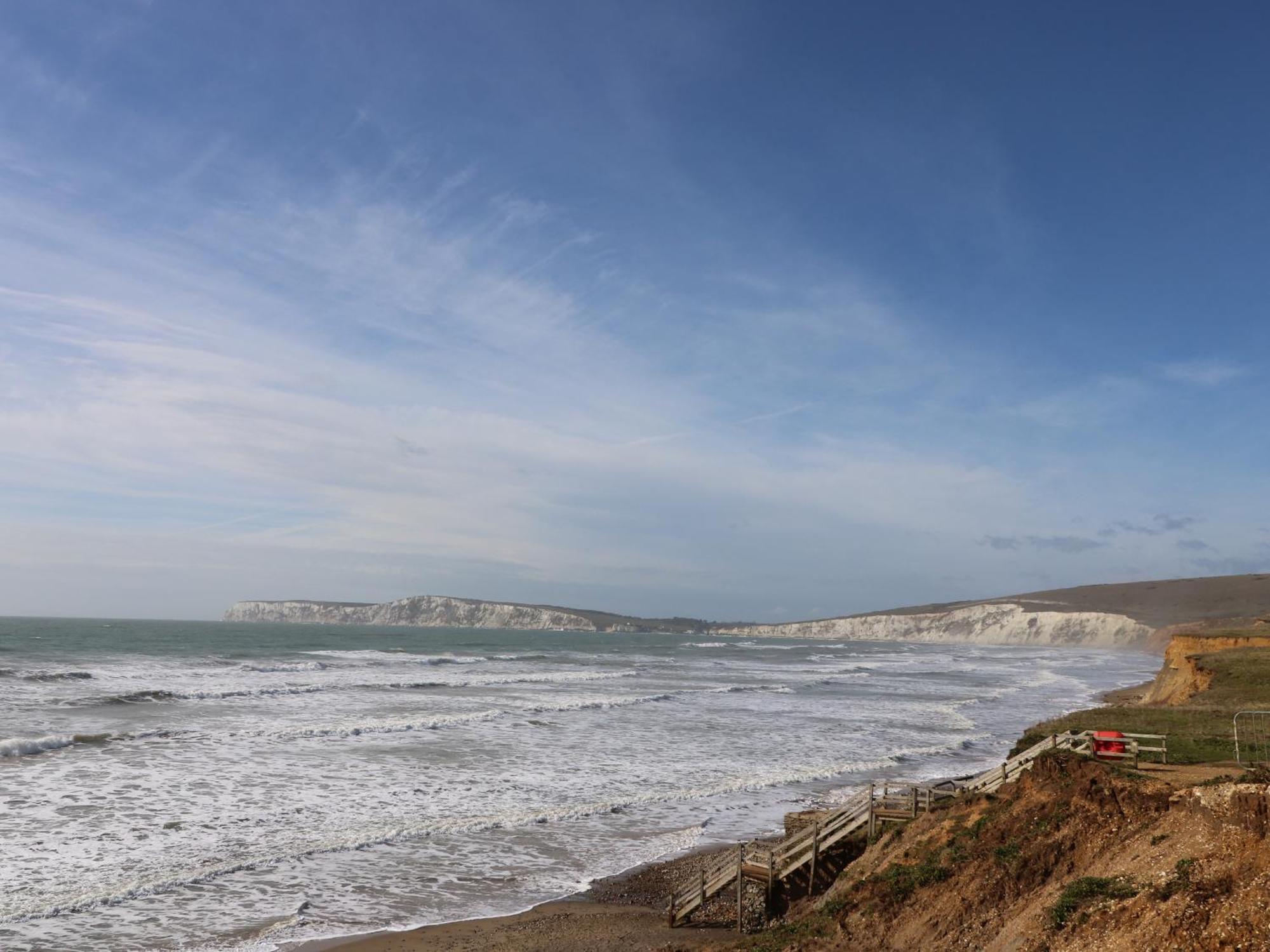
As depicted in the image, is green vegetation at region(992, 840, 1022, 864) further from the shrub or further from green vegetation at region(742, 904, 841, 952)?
green vegetation at region(742, 904, 841, 952)

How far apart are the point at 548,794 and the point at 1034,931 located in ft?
52.7

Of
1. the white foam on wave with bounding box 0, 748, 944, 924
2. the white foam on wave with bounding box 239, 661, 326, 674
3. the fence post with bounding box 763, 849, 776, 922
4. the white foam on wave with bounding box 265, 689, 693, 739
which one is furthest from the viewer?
the white foam on wave with bounding box 239, 661, 326, 674

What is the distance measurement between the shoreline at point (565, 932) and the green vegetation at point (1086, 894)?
568 centimetres

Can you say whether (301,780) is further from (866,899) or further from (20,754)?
(866,899)

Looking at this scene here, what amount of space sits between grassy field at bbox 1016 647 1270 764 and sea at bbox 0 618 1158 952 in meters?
3.96

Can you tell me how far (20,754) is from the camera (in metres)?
27.2

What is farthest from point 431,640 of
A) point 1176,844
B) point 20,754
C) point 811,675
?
point 1176,844

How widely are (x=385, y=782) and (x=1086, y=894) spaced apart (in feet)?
65.4

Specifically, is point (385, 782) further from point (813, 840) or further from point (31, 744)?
point (813, 840)

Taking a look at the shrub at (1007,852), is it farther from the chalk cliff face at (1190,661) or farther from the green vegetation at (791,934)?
the chalk cliff face at (1190,661)

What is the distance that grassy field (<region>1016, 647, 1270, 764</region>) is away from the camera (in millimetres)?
19203

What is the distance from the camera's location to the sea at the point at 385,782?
50.2ft

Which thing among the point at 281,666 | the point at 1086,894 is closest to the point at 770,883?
the point at 1086,894

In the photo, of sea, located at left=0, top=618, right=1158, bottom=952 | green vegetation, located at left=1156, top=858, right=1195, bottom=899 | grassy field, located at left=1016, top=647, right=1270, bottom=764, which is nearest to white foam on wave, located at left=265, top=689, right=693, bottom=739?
sea, located at left=0, top=618, right=1158, bottom=952
